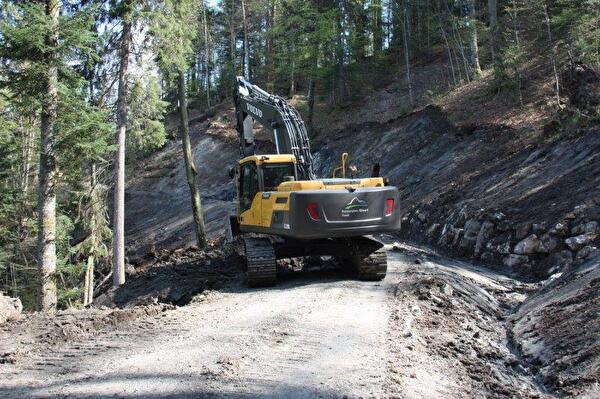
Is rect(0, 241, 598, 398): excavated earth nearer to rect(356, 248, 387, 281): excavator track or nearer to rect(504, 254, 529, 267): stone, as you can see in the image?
rect(356, 248, 387, 281): excavator track

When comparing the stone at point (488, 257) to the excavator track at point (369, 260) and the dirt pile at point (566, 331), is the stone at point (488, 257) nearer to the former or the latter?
the excavator track at point (369, 260)

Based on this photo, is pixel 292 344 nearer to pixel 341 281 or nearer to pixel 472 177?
pixel 341 281

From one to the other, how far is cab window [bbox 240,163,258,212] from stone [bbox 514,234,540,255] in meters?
5.78

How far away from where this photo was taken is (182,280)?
10742 millimetres

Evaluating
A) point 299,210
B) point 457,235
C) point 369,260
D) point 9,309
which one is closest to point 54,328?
point 9,309

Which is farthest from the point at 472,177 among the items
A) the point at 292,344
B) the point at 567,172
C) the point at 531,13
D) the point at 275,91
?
the point at 275,91

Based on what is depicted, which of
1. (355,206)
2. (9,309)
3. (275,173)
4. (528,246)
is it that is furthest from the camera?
(528,246)

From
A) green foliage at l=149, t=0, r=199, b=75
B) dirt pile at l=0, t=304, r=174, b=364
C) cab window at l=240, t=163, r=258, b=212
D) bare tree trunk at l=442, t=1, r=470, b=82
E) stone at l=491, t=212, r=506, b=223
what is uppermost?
bare tree trunk at l=442, t=1, r=470, b=82

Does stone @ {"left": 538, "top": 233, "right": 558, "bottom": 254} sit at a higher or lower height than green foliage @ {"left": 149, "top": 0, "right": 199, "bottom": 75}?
lower

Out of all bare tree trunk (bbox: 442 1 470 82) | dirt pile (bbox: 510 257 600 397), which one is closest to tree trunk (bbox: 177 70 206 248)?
dirt pile (bbox: 510 257 600 397)

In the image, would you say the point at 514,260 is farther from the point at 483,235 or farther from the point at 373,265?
the point at 373,265

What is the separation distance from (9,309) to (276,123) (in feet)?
20.4

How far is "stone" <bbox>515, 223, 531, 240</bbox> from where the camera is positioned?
435 inches

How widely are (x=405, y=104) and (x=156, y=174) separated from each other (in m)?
18.3
